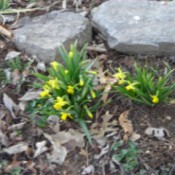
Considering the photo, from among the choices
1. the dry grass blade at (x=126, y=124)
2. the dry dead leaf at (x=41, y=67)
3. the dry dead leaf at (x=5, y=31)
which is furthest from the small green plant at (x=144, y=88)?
the dry dead leaf at (x=5, y=31)

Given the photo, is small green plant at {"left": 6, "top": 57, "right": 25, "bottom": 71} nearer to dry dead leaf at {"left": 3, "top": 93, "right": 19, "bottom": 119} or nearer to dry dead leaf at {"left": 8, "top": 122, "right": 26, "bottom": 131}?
dry dead leaf at {"left": 3, "top": 93, "right": 19, "bottom": 119}

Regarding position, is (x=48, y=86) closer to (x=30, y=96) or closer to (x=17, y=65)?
(x=30, y=96)

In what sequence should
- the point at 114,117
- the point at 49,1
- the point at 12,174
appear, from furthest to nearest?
the point at 49,1
the point at 114,117
the point at 12,174

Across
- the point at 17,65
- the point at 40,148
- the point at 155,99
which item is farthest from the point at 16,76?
the point at 155,99

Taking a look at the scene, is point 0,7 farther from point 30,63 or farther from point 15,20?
point 30,63

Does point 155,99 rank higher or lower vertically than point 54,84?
lower

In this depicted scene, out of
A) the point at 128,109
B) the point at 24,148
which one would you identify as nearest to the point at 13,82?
the point at 24,148

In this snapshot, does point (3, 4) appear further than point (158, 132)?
Yes
